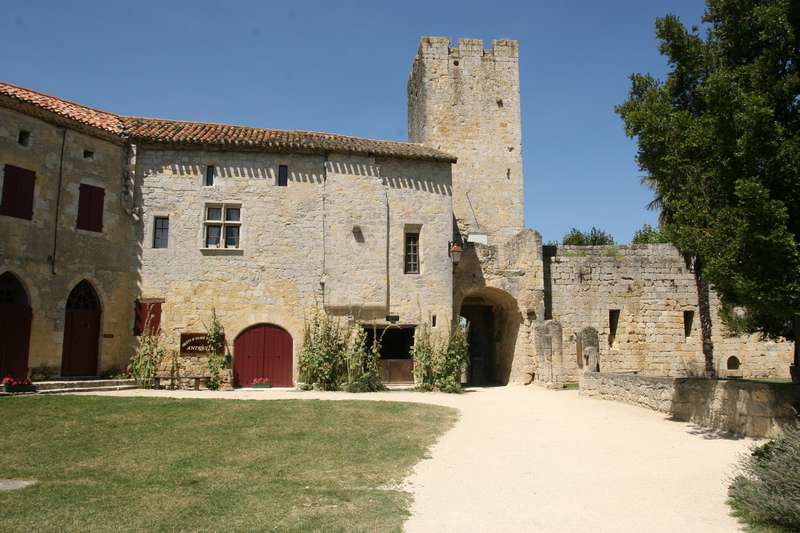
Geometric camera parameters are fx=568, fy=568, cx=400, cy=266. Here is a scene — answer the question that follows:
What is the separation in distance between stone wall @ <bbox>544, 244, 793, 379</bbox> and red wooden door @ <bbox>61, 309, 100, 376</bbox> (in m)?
15.3

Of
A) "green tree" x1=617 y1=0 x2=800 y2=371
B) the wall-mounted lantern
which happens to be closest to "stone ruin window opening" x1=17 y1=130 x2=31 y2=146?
the wall-mounted lantern

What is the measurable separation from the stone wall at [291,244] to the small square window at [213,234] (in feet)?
0.97

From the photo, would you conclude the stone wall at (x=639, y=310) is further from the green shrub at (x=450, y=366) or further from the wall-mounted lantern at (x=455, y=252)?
the green shrub at (x=450, y=366)

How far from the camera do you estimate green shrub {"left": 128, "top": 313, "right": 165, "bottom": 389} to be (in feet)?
54.5

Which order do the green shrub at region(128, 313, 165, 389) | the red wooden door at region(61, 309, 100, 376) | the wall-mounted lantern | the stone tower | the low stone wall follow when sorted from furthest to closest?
the stone tower < the wall-mounted lantern < the green shrub at region(128, 313, 165, 389) < the red wooden door at region(61, 309, 100, 376) < the low stone wall

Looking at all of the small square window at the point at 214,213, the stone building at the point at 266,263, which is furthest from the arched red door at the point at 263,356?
the small square window at the point at 214,213

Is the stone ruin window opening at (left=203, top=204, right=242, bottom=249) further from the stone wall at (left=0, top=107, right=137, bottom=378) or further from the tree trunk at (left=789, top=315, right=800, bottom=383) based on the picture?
the tree trunk at (left=789, top=315, right=800, bottom=383)

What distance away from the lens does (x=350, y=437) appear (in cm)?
988

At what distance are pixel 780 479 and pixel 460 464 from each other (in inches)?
160

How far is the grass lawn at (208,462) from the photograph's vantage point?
5.79 metres

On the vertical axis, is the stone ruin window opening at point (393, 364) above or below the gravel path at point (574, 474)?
above

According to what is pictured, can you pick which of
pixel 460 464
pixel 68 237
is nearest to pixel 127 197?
pixel 68 237

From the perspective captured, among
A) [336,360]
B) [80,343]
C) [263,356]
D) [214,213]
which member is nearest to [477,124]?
[214,213]

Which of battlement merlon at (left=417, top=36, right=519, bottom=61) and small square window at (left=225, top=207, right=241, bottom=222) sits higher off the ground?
battlement merlon at (left=417, top=36, right=519, bottom=61)
